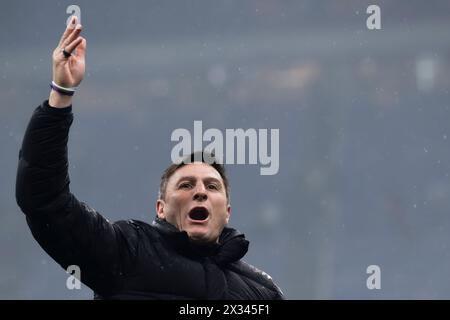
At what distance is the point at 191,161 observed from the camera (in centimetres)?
379

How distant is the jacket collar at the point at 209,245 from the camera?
3.43 meters

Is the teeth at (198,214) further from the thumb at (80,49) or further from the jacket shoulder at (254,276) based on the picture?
the thumb at (80,49)

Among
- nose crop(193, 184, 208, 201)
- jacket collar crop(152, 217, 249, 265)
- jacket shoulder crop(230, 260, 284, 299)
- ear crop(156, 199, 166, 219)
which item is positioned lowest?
jacket shoulder crop(230, 260, 284, 299)

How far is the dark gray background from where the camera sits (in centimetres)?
2630

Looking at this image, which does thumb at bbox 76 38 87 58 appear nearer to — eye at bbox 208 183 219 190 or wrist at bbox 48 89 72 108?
wrist at bbox 48 89 72 108

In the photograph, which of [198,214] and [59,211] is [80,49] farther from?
[198,214]

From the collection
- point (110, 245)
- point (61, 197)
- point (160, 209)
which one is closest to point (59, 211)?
point (61, 197)

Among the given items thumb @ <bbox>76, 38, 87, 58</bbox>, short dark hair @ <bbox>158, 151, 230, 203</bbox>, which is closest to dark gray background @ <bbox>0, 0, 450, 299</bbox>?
short dark hair @ <bbox>158, 151, 230, 203</bbox>

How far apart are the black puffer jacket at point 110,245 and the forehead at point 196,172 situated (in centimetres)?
24

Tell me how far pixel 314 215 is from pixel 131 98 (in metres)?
8.15

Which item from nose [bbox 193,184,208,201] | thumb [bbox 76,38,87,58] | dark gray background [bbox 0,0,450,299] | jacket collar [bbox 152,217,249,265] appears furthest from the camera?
dark gray background [bbox 0,0,450,299]

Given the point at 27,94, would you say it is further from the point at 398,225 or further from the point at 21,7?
the point at 398,225

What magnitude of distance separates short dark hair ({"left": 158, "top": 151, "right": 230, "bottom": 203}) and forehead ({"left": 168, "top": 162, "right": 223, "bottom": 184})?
0.7 inches

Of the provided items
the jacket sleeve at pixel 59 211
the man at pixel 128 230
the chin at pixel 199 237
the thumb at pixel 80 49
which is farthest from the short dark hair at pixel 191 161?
the thumb at pixel 80 49
